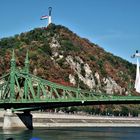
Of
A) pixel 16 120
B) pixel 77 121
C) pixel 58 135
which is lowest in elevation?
pixel 58 135

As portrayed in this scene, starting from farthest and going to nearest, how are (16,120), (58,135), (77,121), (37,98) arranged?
(77,121)
(16,120)
(37,98)
(58,135)

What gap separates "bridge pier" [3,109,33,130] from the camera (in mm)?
108688

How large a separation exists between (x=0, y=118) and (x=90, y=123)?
38.8 meters

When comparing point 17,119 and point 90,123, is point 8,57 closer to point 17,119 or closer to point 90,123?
point 90,123

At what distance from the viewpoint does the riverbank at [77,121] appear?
13025 cm

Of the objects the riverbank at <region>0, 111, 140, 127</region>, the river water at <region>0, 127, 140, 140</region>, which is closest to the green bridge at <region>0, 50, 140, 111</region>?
the river water at <region>0, 127, 140, 140</region>

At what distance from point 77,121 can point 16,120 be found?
39184 millimetres

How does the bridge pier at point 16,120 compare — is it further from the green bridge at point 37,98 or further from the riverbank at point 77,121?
the riverbank at point 77,121

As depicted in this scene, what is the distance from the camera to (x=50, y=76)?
182 metres

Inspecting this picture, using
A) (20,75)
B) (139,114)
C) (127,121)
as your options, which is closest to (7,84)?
(20,75)

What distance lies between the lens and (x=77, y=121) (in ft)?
481

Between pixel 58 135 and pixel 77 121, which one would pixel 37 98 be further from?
pixel 77 121

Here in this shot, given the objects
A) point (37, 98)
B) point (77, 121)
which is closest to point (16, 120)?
point (37, 98)

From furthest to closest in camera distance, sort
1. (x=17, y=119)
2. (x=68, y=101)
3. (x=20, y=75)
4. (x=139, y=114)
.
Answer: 1. (x=139, y=114)
2. (x=20, y=75)
3. (x=17, y=119)
4. (x=68, y=101)
